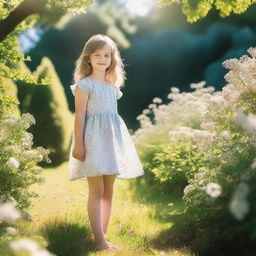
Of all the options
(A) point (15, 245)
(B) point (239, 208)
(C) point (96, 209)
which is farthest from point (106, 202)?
(A) point (15, 245)

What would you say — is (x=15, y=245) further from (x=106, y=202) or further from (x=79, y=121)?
(x=106, y=202)

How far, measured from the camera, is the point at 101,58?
423 centimetres

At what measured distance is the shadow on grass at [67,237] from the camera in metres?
3.95

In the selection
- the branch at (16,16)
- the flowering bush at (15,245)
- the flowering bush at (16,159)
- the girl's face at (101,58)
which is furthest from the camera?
the flowering bush at (16,159)

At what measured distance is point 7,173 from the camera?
170 inches

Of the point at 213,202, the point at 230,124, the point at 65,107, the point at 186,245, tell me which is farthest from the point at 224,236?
the point at 65,107

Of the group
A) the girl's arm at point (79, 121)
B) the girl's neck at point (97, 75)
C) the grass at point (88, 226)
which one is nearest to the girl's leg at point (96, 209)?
the grass at point (88, 226)

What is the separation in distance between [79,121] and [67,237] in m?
1.04

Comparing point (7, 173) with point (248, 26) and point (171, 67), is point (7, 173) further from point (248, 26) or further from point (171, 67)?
point (248, 26)

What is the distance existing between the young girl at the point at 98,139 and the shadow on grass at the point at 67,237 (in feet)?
0.50

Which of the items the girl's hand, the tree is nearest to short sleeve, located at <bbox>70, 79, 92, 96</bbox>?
the girl's hand

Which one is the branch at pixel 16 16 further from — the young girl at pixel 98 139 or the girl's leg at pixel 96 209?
the girl's leg at pixel 96 209

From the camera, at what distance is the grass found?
3.98m

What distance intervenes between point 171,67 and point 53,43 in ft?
14.4
